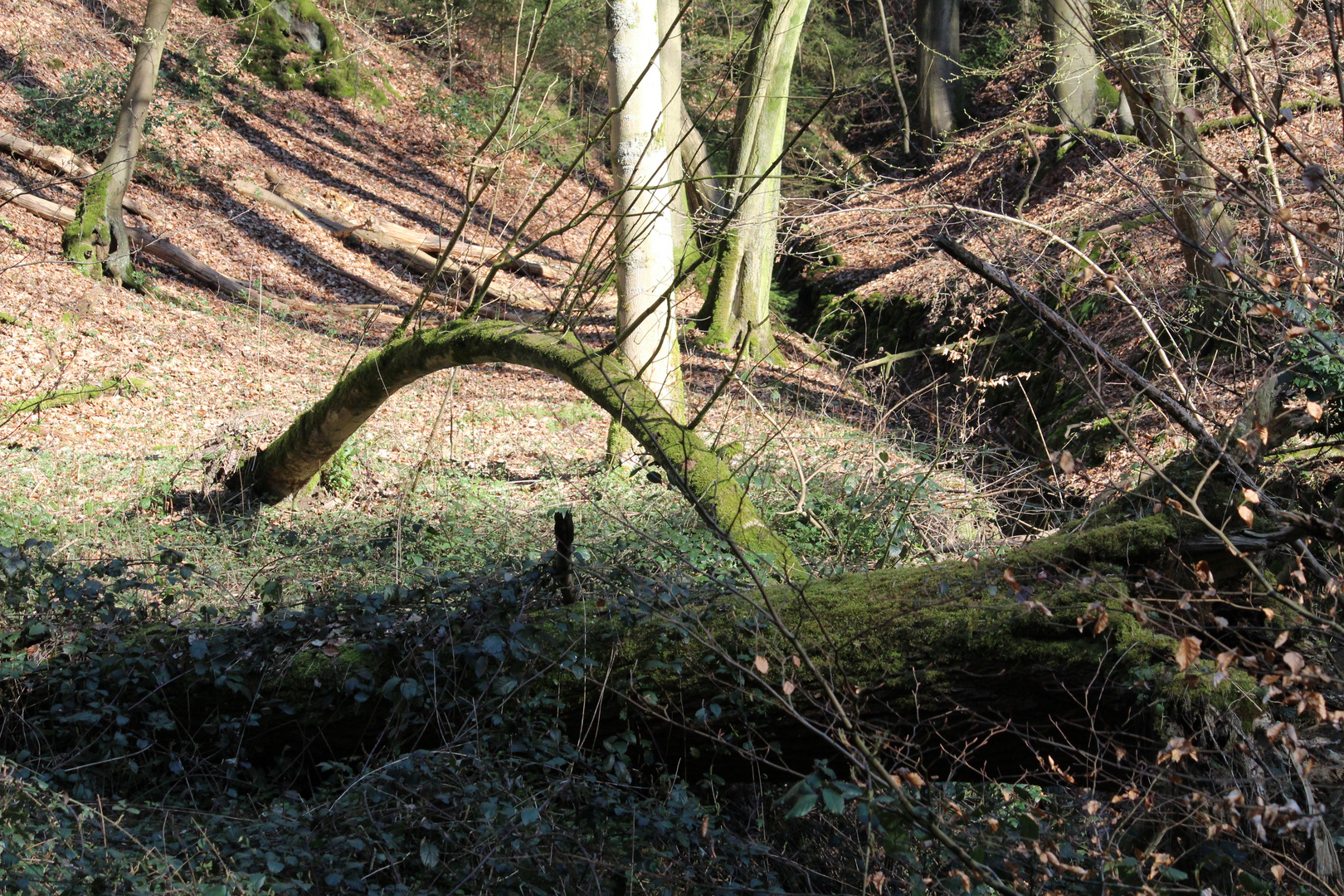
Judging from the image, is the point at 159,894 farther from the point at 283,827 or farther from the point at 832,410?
the point at 832,410

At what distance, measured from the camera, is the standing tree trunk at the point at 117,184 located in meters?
10.5

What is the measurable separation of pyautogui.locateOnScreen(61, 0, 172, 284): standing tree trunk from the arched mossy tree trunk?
552cm

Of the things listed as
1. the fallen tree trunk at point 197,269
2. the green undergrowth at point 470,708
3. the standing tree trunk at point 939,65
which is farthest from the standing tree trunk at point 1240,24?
the standing tree trunk at point 939,65

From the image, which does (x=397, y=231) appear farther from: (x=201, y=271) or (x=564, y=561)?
(x=564, y=561)

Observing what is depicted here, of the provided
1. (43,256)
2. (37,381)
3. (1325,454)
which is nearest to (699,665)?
(1325,454)

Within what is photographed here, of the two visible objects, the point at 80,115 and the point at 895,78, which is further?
the point at 895,78

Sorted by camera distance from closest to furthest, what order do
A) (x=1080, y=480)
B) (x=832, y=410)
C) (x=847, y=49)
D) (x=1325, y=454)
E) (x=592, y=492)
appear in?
(x=1325, y=454) → (x=592, y=492) → (x=1080, y=480) → (x=832, y=410) → (x=847, y=49)

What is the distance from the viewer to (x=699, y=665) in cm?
340

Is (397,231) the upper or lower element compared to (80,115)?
lower

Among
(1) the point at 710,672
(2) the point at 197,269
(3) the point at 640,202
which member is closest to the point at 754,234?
(3) the point at 640,202

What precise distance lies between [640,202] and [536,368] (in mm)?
2561

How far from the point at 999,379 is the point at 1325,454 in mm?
3619

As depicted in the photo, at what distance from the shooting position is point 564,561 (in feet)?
12.0

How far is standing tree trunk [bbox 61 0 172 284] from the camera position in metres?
10.5
